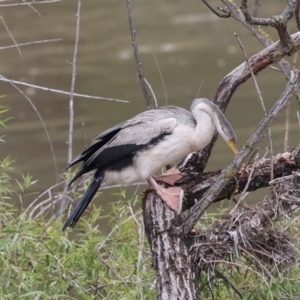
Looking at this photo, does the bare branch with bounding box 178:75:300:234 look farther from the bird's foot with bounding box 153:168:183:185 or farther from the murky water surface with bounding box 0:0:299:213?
the murky water surface with bounding box 0:0:299:213

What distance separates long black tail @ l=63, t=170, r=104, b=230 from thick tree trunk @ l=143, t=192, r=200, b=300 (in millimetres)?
336

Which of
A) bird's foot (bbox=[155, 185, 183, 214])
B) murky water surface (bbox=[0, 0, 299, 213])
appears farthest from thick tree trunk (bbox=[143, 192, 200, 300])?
murky water surface (bbox=[0, 0, 299, 213])

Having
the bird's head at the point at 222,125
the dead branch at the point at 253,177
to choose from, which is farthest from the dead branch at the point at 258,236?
the bird's head at the point at 222,125

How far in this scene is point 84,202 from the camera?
292cm

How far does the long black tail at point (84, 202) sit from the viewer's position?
9.55 feet

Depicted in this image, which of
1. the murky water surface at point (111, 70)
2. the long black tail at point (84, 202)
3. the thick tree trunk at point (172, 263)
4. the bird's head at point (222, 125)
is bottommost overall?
the murky water surface at point (111, 70)

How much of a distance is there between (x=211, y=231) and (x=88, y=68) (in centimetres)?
631

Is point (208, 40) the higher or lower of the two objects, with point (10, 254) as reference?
lower

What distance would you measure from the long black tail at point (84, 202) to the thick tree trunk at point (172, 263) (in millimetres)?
336

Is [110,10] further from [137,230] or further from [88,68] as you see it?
[137,230]

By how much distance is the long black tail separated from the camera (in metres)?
2.91

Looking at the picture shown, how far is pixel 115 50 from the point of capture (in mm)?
9273

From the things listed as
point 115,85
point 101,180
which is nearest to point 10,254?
point 101,180

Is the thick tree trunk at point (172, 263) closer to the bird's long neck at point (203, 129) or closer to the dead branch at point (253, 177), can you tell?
the dead branch at point (253, 177)
